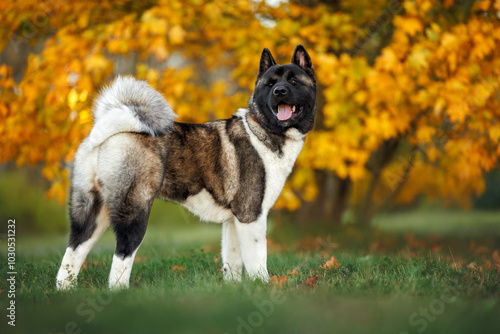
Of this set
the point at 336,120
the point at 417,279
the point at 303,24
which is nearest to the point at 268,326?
the point at 417,279

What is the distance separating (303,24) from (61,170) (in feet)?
13.6

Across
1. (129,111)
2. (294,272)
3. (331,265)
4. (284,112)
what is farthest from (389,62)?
(129,111)

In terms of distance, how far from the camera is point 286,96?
388cm

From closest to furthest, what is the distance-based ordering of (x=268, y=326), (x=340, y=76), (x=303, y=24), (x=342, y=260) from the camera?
(x=268, y=326)
(x=342, y=260)
(x=340, y=76)
(x=303, y=24)

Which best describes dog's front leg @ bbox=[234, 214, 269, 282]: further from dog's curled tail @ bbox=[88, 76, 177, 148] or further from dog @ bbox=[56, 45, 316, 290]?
dog's curled tail @ bbox=[88, 76, 177, 148]

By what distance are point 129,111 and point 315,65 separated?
335 centimetres

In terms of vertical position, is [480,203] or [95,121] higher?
[95,121]

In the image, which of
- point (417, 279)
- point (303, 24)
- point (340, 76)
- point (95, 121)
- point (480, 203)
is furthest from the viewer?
point (480, 203)

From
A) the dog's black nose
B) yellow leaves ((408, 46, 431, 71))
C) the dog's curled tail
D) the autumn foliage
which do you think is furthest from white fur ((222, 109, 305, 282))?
yellow leaves ((408, 46, 431, 71))

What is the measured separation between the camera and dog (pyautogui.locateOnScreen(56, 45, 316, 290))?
11.8 feet

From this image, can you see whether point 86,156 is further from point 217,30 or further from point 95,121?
point 217,30

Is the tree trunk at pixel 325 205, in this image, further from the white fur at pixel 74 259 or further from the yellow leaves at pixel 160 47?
the white fur at pixel 74 259

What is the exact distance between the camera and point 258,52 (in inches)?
248

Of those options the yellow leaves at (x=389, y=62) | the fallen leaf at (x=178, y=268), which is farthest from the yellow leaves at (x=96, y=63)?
the yellow leaves at (x=389, y=62)
